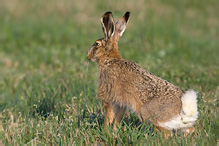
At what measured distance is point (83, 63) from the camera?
6059mm

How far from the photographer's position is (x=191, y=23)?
41.1 feet

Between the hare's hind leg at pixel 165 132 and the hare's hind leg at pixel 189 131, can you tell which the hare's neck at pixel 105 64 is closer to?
the hare's hind leg at pixel 165 132

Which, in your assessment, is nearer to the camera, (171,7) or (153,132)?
(153,132)

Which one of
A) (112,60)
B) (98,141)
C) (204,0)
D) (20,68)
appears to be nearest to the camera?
(98,141)

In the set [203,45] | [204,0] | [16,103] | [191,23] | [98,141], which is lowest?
[98,141]

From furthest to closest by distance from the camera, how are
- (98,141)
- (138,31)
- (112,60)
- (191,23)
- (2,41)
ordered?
(191,23) < (2,41) < (138,31) < (112,60) < (98,141)

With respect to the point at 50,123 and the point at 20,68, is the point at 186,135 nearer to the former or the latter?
the point at 50,123

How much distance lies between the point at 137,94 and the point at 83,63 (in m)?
1.46

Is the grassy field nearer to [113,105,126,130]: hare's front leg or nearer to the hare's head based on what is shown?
[113,105,126,130]: hare's front leg

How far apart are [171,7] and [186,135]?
9.09 metres

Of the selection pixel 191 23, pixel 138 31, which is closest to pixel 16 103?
pixel 138 31

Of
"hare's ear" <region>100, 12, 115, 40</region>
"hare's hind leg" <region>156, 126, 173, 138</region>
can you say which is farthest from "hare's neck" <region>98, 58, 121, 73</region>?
"hare's hind leg" <region>156, 126, 173, 138</region>

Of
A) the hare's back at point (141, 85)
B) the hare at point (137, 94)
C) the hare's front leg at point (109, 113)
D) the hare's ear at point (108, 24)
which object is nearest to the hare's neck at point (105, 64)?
the hare at point (137, 94)

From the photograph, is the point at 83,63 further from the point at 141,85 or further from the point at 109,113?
the point at 141,85
